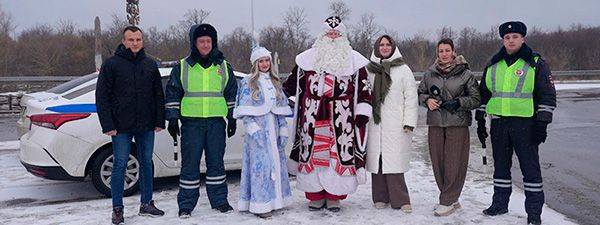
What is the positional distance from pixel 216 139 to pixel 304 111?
934mm

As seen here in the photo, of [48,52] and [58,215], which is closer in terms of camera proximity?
[58,215]

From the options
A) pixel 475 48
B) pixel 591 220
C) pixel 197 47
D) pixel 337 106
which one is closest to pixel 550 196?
pixel 591 220

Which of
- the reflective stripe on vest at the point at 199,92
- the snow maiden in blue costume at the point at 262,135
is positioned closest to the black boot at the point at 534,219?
the snow maiden in blue costume at the point at 262,135

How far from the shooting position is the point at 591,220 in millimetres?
5559

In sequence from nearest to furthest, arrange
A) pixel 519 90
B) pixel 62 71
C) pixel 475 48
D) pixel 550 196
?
1. pixel 519 90
2. pixel 550 196
3. pixel 62 71
4. pixel 475 48

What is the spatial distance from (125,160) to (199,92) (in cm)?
96

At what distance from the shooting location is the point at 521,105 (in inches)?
195

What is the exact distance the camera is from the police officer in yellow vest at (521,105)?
491 centimetres

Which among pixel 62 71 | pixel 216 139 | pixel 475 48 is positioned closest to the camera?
pixel 216 139

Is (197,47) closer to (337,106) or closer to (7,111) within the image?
(337,106)

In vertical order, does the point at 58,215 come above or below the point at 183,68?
below

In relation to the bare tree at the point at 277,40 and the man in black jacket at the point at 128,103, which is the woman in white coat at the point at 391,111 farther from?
the bare tree at the point at 277,40

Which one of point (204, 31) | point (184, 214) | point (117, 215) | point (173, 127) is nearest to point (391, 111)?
point (204, 31)

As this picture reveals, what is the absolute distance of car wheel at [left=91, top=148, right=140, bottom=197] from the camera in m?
6.16
